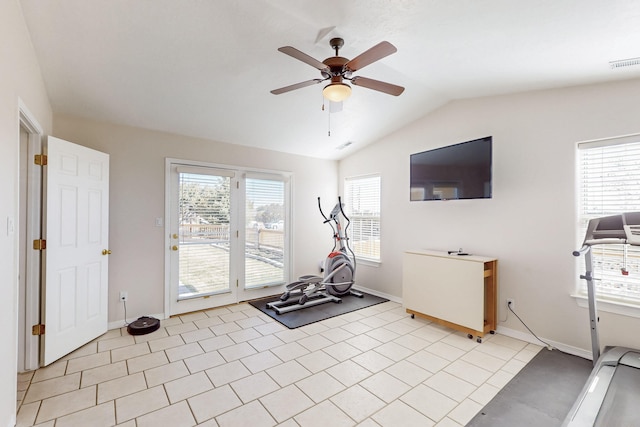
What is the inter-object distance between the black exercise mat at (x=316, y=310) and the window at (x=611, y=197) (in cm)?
258

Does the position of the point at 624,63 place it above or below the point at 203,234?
above

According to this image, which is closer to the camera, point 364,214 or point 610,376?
point 610,376

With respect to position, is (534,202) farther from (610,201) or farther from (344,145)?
(344,145)

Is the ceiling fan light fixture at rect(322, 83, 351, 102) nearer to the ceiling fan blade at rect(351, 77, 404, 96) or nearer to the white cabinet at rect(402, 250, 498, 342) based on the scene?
the ceiling fan blade at rect(351, 77, 404, 96)

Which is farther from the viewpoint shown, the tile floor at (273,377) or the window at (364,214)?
the window at (364,214)

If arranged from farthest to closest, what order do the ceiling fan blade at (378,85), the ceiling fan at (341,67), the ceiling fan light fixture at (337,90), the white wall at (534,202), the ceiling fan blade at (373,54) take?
the white wall at (534,202)
the ceiling fan blade at (378,85)
the ceiling fan light fixture at (337,90)
the ceiling fan at (341,67)
the ceiling fan blade at (373,54)

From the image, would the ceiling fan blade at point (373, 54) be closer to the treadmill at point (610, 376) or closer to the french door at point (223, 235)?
the treadmill at point (610, 376)

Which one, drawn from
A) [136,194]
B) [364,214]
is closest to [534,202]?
[364,214]

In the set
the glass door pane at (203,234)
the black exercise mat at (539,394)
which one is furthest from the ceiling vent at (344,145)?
the black exercise mat at (539,394)

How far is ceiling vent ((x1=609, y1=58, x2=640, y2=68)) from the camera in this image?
2243mm

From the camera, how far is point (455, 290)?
335cm

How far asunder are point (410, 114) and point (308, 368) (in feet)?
11.3

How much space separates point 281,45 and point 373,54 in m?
0.95

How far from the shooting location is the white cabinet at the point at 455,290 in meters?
3.18
